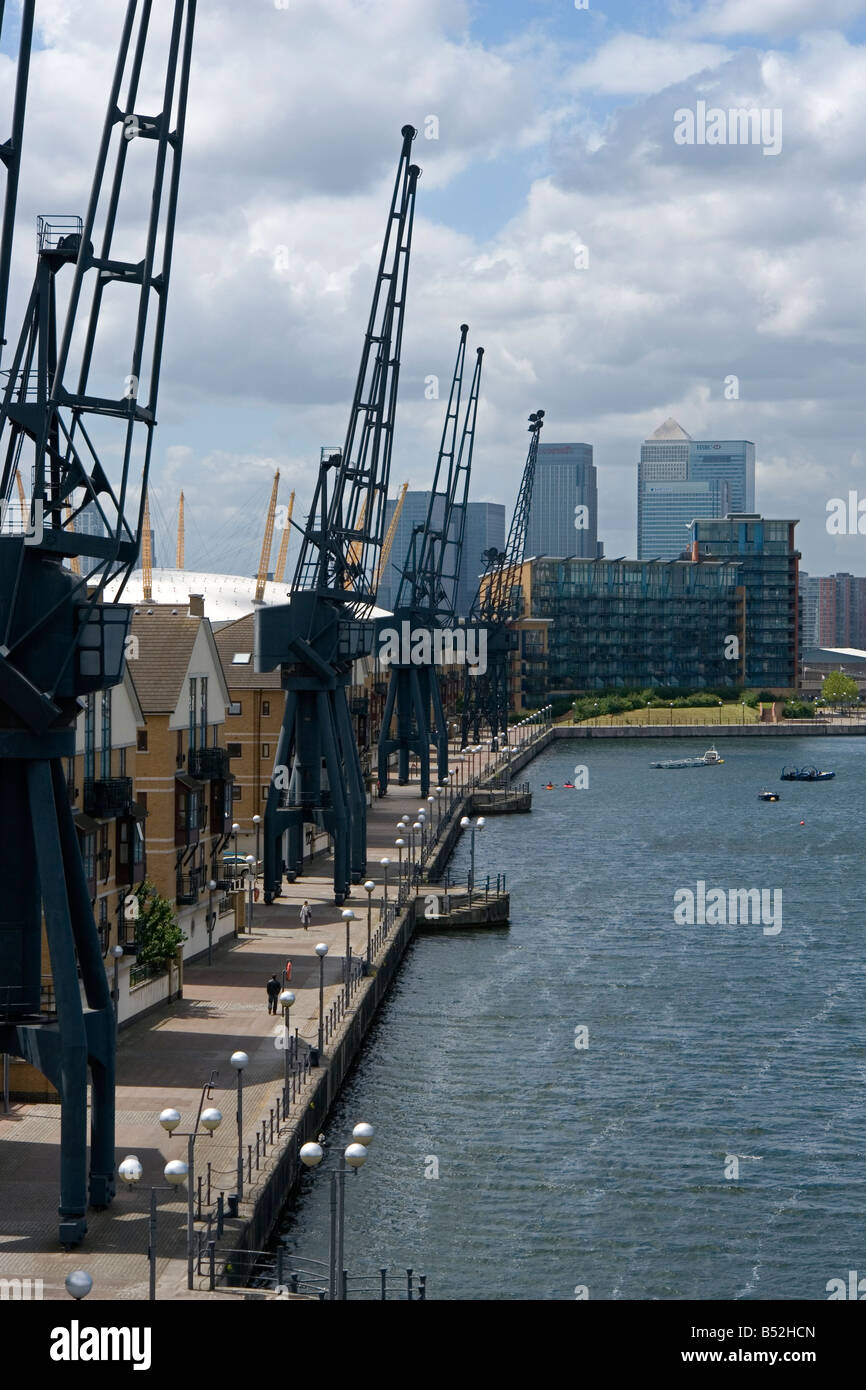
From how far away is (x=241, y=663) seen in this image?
70.3m

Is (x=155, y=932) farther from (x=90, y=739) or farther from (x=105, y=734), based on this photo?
(x=90, y=739)

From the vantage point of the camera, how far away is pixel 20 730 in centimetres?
2606

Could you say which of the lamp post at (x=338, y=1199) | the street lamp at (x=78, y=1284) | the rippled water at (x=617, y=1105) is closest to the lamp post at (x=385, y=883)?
the rippled water at (x=617, y=1105)

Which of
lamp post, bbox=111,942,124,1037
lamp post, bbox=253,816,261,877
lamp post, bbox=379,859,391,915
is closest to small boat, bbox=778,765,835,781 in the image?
lamp post, bbox=379,859,391,915

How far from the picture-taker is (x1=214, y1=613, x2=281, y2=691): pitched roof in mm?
68875

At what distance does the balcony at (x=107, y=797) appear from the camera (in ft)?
123

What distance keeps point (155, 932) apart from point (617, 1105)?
37.5ft

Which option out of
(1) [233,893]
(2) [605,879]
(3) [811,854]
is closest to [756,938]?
(2) [605,879]

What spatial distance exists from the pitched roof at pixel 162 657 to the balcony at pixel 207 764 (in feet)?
7.46

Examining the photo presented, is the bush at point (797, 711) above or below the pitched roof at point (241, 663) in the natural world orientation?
below

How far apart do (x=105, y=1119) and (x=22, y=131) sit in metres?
15.1

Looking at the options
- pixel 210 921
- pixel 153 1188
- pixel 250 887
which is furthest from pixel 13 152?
pixel 250 887

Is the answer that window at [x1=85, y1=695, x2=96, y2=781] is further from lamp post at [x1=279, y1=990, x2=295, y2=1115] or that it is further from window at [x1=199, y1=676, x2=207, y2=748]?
window at [x1=199, y1=676, x2=207, y2=748]

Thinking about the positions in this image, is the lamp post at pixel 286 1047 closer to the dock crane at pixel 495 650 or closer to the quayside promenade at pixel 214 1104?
the quayside promenade at pixel 214 1104
